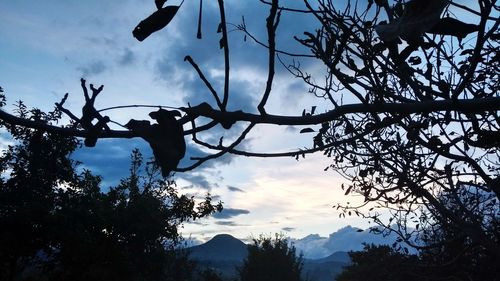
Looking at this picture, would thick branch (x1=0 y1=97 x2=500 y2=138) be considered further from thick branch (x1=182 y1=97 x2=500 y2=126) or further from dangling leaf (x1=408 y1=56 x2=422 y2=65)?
dangling leaf (x1=408 y1=56 x2=422 y2=65)

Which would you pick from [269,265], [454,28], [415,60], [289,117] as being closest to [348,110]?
[289,117]

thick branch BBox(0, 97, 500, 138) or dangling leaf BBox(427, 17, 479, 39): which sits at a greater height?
dangling leaf BBox(427, 17, 479, 39)

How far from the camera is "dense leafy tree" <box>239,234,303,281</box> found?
1222 inches

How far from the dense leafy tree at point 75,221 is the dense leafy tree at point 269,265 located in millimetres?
6021

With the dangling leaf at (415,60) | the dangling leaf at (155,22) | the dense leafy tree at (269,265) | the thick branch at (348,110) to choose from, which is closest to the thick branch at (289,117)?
the thick branch at (348,110)

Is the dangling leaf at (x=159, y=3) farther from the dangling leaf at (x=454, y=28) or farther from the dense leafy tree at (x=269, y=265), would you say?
the dense leafy tree at (x=269, y=265)

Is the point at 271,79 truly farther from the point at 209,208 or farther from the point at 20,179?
the point at 20,179

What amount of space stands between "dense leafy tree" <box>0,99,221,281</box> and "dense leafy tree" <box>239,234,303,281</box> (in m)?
6.02

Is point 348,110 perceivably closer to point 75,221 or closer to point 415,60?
point 415,60

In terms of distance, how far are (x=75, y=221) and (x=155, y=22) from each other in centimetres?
2537

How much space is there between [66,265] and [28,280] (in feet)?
6.03

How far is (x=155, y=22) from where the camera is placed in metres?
0.94

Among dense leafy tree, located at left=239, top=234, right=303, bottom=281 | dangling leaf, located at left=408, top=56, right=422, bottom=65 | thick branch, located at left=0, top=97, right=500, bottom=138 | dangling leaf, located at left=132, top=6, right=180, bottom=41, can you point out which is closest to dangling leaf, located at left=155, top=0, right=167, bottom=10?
dangling leaf, located at left=132, top=6, right=180, bottom=41

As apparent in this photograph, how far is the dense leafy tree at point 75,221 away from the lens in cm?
2008
